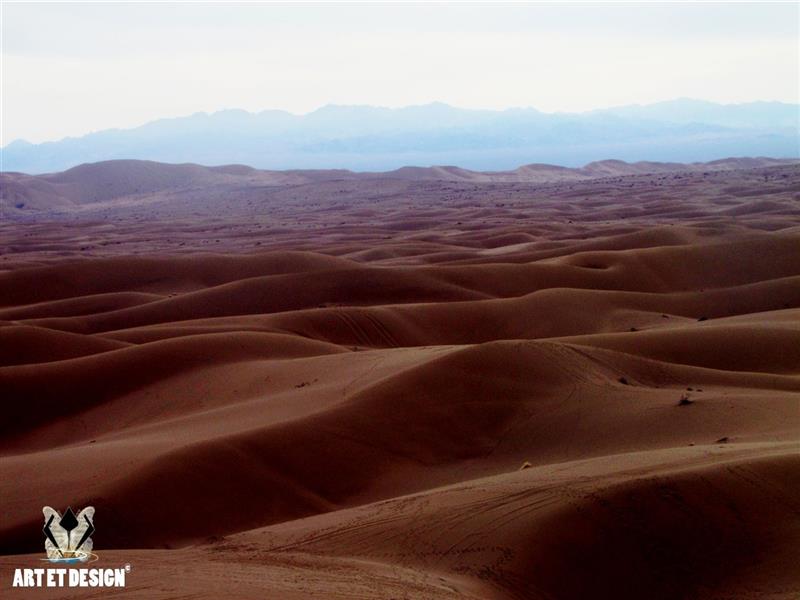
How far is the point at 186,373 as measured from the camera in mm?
15062

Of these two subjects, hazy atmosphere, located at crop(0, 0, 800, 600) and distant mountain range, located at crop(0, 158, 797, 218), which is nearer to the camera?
hazy atmosphere, located at crop(0, 0, 800, 600)

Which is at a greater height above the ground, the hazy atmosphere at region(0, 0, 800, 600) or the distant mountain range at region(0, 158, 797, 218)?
the distant mountain range at region(0, 158, 797, 218)

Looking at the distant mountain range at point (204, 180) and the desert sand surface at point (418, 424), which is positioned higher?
the distant mountain range at point (204, 180)

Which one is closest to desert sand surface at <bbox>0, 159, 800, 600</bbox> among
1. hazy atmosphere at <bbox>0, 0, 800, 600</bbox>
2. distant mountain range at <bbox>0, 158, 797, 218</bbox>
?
hazy atmosphere at <bbox>0, 0, 800, 600</bbox>

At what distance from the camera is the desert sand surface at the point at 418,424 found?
651cm

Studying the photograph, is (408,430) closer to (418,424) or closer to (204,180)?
(418,424)

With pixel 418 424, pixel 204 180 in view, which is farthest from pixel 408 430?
pixel 204 180

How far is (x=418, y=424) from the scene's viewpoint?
36.0 ft

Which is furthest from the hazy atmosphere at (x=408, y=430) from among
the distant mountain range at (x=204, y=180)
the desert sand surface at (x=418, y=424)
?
the distant mountain range at (x=204, y=180)

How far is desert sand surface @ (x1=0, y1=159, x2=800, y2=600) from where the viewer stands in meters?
6.51

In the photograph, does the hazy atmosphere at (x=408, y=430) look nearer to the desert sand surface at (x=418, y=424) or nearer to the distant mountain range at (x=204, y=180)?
the desert sand surface at (x=418, y=424)

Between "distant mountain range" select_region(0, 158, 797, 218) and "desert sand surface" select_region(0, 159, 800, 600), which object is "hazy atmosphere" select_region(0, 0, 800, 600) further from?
"distant mountain range" select_region(0, 158, 797, 218)

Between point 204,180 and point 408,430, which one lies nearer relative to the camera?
point 408,430

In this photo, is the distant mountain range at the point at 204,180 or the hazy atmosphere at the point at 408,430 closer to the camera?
the hazy atmosphere at the point at 408,430
